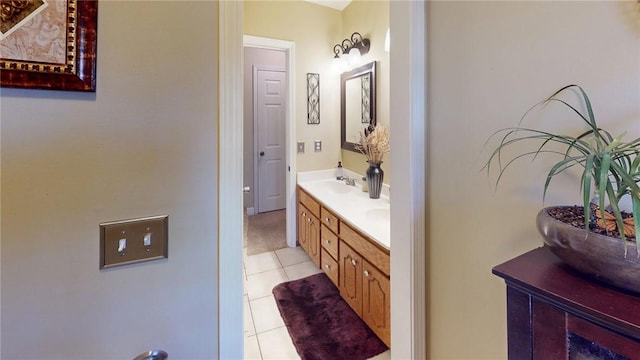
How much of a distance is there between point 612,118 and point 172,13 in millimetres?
1127

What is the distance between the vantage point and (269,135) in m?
4.62

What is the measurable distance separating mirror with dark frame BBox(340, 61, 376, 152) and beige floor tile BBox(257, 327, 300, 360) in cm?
181

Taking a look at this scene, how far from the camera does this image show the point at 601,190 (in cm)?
49

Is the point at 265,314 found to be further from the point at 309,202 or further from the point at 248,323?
the point at 309,202

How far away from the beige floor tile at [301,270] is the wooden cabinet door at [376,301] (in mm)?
887

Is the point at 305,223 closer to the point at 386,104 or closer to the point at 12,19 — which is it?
the point at 386,104

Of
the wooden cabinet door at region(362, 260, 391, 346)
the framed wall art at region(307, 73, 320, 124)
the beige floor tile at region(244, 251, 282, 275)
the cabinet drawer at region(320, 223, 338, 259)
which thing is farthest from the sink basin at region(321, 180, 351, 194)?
the wooden cabinet door at region(362, 260, 391, 346)

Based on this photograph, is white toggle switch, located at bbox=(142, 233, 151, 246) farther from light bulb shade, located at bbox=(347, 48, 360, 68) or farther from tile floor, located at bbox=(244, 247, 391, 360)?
light bulb shade, located at bbox=(347, 48, 360, 68)

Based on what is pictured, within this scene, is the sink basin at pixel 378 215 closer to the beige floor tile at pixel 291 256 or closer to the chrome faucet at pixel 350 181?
the chrome faucet at pixel 350 181

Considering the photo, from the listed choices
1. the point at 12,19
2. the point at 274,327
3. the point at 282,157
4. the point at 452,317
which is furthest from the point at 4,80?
the point at 282,157

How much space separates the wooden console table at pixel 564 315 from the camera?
0.46m

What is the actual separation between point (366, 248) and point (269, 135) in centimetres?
319

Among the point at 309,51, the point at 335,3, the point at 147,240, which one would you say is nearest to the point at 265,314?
the point at 147,240

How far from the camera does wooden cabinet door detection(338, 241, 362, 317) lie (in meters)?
1.99
